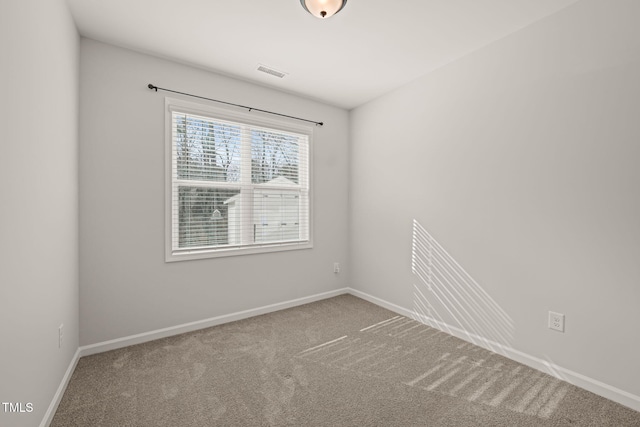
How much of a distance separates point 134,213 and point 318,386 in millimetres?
2116

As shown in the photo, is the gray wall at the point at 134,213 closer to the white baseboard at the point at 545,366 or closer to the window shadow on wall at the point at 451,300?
the window shadow on wall at the point at 451,300

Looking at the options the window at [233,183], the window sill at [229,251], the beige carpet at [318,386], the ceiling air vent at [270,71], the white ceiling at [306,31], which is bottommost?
the beige carpet at [318,386]

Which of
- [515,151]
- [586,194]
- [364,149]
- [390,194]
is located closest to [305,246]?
[390,194]

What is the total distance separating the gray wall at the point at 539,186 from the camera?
1.83 m

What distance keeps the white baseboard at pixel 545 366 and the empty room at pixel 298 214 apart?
13mm

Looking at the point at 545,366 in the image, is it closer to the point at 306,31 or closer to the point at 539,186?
the point at 539,186

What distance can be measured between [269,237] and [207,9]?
2233mm

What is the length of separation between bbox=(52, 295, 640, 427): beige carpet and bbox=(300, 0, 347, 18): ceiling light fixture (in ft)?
8.29

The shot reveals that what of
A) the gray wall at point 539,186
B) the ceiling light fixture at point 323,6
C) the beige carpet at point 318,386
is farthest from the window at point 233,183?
the ceiling light fixture at point 323,6

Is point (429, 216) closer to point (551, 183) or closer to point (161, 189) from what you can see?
point (551, 183)

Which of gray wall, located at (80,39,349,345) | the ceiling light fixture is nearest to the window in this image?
gray wall, located at (80,39,349,345)

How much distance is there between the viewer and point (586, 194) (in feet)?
6.42

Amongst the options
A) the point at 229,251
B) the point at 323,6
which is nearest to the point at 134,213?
the point at 229,251

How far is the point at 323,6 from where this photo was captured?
1878 millimetres
